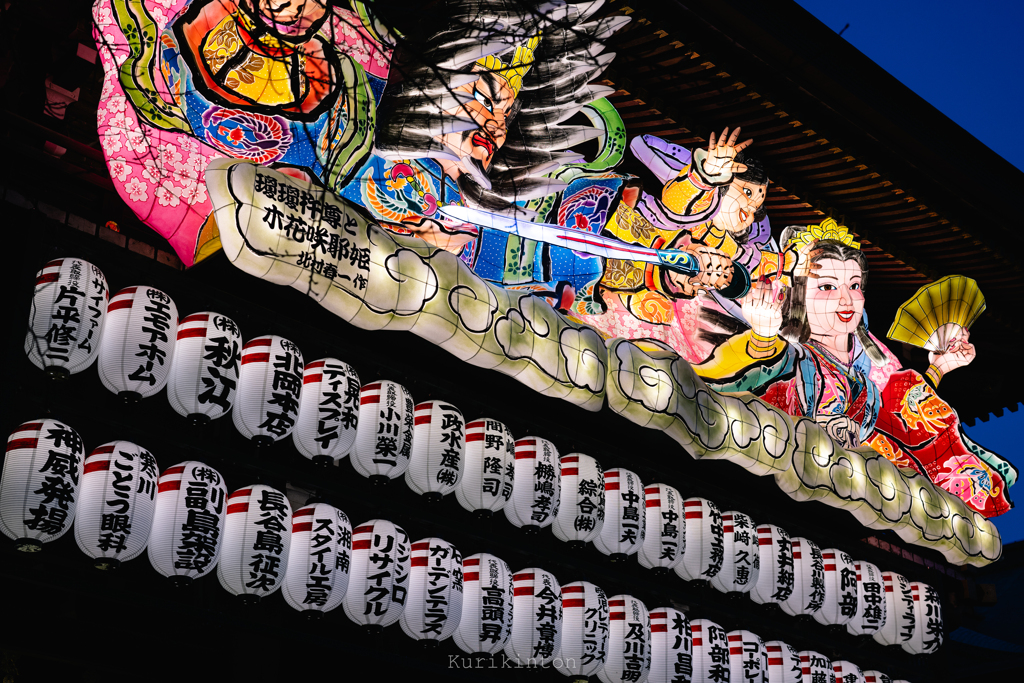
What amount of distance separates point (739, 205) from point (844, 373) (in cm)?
284

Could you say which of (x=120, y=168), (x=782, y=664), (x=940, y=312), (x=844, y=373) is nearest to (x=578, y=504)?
(x=782, y=664)

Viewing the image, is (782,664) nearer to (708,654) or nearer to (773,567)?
(773,567)

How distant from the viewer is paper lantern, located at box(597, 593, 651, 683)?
32.2 feet

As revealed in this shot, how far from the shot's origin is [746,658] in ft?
36.6

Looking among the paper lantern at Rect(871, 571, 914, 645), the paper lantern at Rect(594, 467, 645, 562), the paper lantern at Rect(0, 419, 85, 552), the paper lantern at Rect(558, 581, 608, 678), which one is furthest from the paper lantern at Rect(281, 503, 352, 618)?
the paper lantern at Rect(871, 571, 914, 645)

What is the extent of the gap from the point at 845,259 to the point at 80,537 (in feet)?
32.6

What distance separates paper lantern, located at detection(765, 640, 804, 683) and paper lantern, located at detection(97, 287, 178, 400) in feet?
24.0

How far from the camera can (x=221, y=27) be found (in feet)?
29.8

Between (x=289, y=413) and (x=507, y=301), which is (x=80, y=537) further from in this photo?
(x=507, y=301)

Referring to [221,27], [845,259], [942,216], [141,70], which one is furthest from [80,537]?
[942,216]

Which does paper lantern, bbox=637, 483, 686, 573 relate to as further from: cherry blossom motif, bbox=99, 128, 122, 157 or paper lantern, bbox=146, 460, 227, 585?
cherry blossom motif, bbox=99, 128, 122, 157

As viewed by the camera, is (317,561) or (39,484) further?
(317,561)

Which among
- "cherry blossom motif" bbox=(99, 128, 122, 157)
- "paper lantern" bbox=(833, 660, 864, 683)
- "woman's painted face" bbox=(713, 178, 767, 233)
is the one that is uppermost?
"woman's painted face" bbox=(713, 178, 767, 233)

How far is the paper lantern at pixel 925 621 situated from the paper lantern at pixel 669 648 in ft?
13.1
